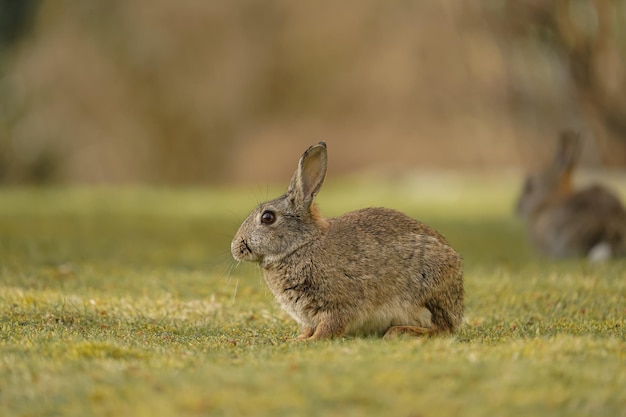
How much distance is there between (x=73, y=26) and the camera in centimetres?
2561

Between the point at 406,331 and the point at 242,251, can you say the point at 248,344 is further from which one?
the point at 406,331

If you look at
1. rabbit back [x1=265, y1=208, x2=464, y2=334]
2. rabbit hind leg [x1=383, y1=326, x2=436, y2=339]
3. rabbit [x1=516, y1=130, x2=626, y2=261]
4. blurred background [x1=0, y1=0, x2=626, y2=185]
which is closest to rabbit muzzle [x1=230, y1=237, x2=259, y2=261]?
rabbit back [x1=265, y1=208, x2=464, y2=334]

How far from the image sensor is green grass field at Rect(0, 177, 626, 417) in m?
3.22

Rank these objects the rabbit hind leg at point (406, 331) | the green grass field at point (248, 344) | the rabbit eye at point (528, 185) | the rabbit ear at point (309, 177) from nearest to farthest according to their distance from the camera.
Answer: the green grass field at point (248, 344)
the rabbit hind leg at point (406, 331)
the rabbit ear at point (309, 177)
the rabbit eye at point (528, 185)

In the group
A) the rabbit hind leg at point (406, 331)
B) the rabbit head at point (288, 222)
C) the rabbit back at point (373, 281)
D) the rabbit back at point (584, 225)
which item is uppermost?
the rabbit head at point (288, 222)

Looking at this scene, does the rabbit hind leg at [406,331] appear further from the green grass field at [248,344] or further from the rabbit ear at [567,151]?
the rabbit ear at [567,151]

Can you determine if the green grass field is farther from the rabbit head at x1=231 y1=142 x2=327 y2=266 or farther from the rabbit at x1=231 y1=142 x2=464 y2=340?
the rabbit head at x1=231 y1=142 x2=327 y2=266

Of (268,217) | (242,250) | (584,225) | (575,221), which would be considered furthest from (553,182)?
(242,250)

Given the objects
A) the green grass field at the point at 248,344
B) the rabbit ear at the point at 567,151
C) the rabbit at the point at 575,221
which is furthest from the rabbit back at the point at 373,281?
the rabbit ear at the point at 567,151

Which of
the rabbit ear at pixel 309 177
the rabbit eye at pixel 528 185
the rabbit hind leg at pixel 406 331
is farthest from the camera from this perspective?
the rabbit eye at pixel 528 185

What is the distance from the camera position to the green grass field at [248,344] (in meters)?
3.22

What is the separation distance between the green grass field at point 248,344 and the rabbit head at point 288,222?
1.37 ft

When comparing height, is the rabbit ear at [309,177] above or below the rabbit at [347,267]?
above

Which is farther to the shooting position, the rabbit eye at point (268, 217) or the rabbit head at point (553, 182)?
the rabbit head at point (553, 182)
